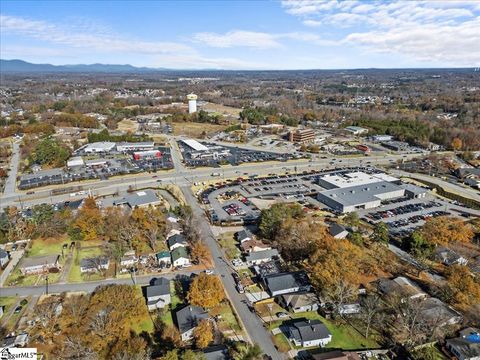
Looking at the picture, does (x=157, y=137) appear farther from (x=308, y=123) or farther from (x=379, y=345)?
(x=379, y=345)

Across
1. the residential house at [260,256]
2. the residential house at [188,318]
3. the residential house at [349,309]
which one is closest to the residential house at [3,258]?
the residential house at [188,318]

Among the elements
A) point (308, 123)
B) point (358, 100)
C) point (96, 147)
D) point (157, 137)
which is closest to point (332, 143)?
point (308, 123)

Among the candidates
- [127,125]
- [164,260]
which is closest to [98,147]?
[127,125]

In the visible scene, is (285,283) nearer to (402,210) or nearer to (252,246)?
(252,246)

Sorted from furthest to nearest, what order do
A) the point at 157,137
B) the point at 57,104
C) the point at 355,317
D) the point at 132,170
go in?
the point at 57,104
the point at 157,137
the point at 132,170
the point at 355,317

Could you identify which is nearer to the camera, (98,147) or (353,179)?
(353,179)

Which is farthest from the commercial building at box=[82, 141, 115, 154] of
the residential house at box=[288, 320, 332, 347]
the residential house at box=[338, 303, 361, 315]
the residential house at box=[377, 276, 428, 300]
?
the residential house at box=[377, 276, 428, 300]
